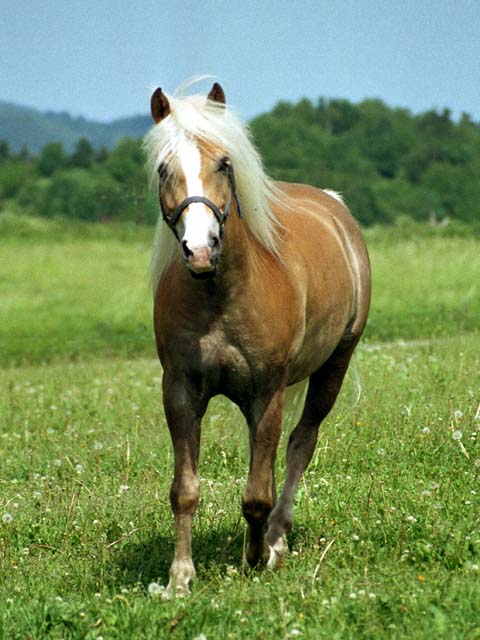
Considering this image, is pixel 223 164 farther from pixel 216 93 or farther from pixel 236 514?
pixel 236 514

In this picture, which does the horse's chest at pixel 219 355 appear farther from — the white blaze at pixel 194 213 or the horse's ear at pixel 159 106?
the horse's ear at pixel 159 106

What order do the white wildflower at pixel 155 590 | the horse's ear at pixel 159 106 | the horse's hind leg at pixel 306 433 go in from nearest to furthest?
the white wildflower at pixel 155 590 < the horse's ear at pixel 159 106 < the horse's hind leg at pixel 306 433

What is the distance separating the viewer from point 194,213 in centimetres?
481

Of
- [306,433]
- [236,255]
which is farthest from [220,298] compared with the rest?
[306,433]

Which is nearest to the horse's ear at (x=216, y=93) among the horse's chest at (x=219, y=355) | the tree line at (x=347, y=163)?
the horse's chest at (x=219, y=355)

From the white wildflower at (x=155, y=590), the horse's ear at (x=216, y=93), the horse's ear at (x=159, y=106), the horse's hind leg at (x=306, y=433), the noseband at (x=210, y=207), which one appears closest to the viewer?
the noseband at (x=210, y=207)

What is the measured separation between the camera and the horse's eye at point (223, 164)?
5.12 metres

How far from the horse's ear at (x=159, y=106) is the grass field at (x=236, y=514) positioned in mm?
2253

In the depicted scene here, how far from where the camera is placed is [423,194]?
73938mm

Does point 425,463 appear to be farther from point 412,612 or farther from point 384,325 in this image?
point 384,325

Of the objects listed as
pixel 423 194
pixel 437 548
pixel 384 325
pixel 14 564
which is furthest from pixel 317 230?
pixel 423 194

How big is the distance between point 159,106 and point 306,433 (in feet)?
8.29

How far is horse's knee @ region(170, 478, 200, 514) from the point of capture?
17.9 ft

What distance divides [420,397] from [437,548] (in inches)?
147
